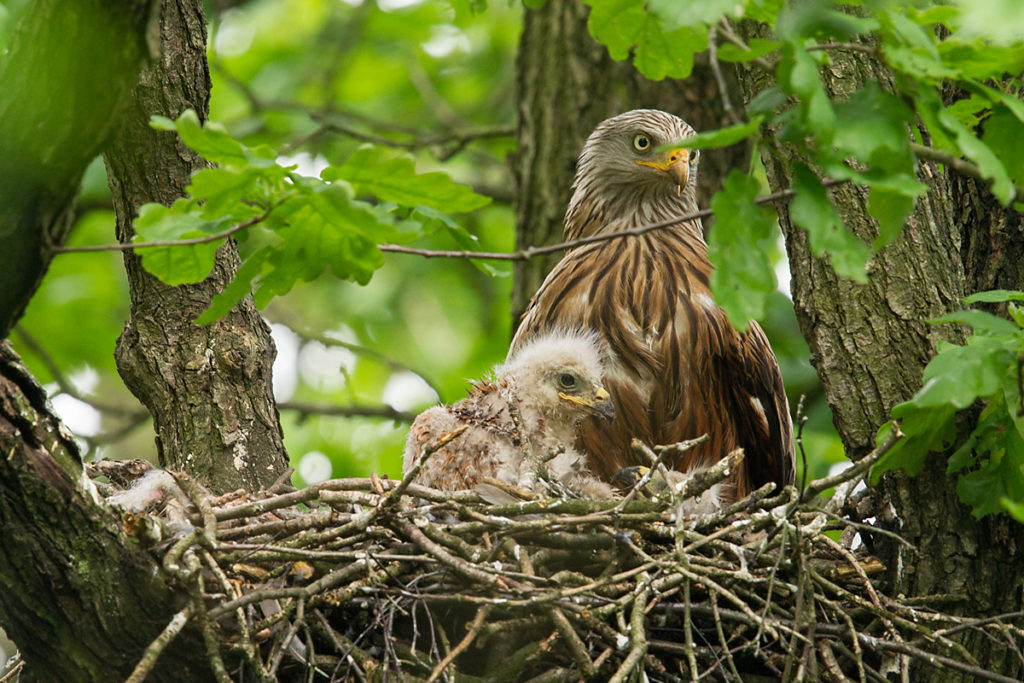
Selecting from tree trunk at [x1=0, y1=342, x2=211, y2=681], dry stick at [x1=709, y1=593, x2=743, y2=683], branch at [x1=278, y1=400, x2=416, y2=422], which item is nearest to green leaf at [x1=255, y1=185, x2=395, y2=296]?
tree trunk at [x1=0, y1=342, x2=211, y2=681]

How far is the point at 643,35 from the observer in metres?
2.75

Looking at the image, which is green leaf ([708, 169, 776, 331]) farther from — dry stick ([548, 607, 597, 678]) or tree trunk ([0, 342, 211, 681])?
tree trunk ([0, 342, 211, 681])

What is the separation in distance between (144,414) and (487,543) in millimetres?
3167

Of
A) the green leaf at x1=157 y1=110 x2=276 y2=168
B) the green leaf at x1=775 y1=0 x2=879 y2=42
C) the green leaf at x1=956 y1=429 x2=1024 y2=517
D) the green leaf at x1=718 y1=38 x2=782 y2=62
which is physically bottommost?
the green leaf at x1=956 y1=429 x2=1024 y2=517

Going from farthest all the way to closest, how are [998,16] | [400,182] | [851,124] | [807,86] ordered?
[400,182] < [851,124] < [807,86] < [998,16]

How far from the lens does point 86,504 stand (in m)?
2.49

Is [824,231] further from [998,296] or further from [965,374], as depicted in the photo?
[998,296]

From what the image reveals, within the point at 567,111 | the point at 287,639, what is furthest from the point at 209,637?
the point at 567,111

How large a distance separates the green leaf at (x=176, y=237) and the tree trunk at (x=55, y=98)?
212 mm

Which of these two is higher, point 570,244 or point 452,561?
point 570,244

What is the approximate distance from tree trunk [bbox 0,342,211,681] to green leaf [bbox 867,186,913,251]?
181 cm

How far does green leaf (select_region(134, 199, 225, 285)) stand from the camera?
8.02ft

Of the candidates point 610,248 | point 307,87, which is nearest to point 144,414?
point 610,248

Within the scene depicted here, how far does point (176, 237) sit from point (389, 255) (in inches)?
241
